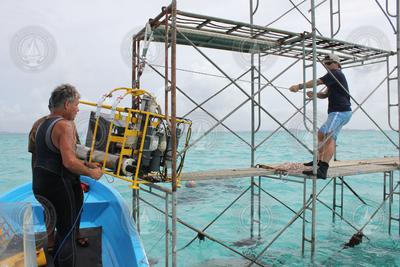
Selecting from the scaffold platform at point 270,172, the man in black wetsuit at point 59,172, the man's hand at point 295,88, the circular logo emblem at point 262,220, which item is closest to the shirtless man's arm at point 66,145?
the man in black wetsuit at point 59,172

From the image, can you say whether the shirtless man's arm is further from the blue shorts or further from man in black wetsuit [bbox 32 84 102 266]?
the blue shorts

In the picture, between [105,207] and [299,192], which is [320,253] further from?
[299,192]

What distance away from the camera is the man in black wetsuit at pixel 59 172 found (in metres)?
3.20

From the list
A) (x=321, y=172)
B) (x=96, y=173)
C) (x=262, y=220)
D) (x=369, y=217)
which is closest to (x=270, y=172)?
(x=321, y=172)

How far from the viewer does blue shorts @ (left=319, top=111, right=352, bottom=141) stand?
20.0 feet

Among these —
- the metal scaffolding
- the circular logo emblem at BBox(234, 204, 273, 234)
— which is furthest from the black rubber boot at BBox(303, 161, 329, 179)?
the circular logo emblem at BBox(234, 204, 273, 234)

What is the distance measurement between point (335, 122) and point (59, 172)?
4801mm

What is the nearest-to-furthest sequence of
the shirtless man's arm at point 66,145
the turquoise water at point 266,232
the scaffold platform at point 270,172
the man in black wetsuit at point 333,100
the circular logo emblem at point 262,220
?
the shirtless man's arm at point 66,145
the scaffold platform at point 270,172
the man in black wetsuit at point 333,100
the turquoise water at point 266,232
the circular logo emblem at point 262,220

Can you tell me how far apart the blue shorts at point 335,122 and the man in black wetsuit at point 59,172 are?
4.35 meters

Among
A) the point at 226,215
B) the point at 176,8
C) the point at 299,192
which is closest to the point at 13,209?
the point at 176,8

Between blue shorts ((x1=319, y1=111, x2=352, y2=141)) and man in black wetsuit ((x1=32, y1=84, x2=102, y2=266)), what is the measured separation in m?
4.35

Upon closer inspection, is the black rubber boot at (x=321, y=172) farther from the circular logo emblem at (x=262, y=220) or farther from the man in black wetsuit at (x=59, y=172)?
the circular logo emblem at (x=262, y=220)

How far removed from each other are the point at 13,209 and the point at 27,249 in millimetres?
357

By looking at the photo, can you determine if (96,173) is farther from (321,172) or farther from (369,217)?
(369,217)
